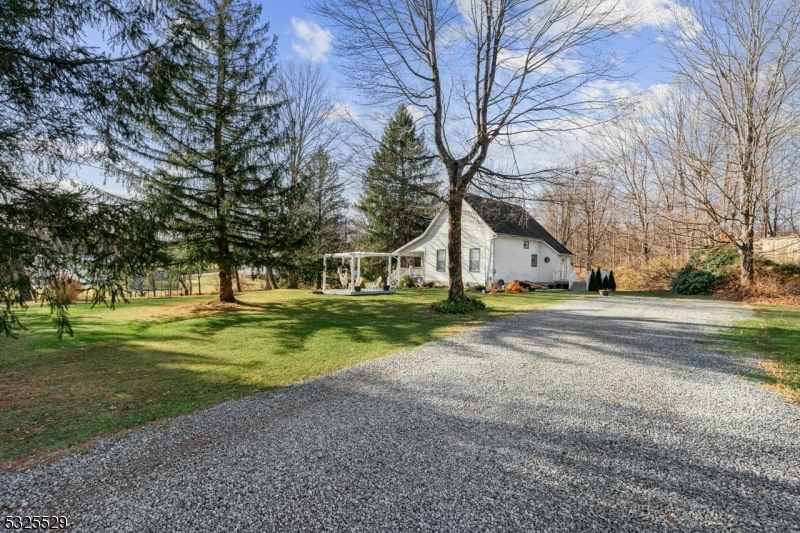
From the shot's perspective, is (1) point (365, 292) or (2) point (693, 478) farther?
(1) point (365, 292)

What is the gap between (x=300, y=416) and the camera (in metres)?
4.23

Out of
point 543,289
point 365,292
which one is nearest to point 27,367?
point 365,292

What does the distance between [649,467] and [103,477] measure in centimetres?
434

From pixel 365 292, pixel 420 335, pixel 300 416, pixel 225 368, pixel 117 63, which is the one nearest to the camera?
pixel 300 416

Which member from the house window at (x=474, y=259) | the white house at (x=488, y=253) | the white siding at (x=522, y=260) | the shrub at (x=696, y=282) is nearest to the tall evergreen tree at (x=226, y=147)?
the white house at (x=488, y=253)

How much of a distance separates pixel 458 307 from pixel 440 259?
40.6 ft

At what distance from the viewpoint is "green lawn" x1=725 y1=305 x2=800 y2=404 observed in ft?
18.1

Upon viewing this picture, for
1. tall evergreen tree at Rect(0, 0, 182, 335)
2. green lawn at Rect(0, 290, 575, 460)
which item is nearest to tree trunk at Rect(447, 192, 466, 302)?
green lawn at Rect(0, 290, 575, 460)

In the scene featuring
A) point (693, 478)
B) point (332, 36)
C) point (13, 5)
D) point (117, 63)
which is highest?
point (332, 36)

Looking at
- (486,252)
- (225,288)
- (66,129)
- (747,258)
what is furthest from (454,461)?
(747,258)

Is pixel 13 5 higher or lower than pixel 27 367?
higher

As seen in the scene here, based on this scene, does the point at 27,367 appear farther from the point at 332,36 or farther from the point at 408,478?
the point at 332,36

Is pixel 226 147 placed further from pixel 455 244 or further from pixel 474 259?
pixel 474 259

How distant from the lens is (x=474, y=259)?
22672 millimetres
